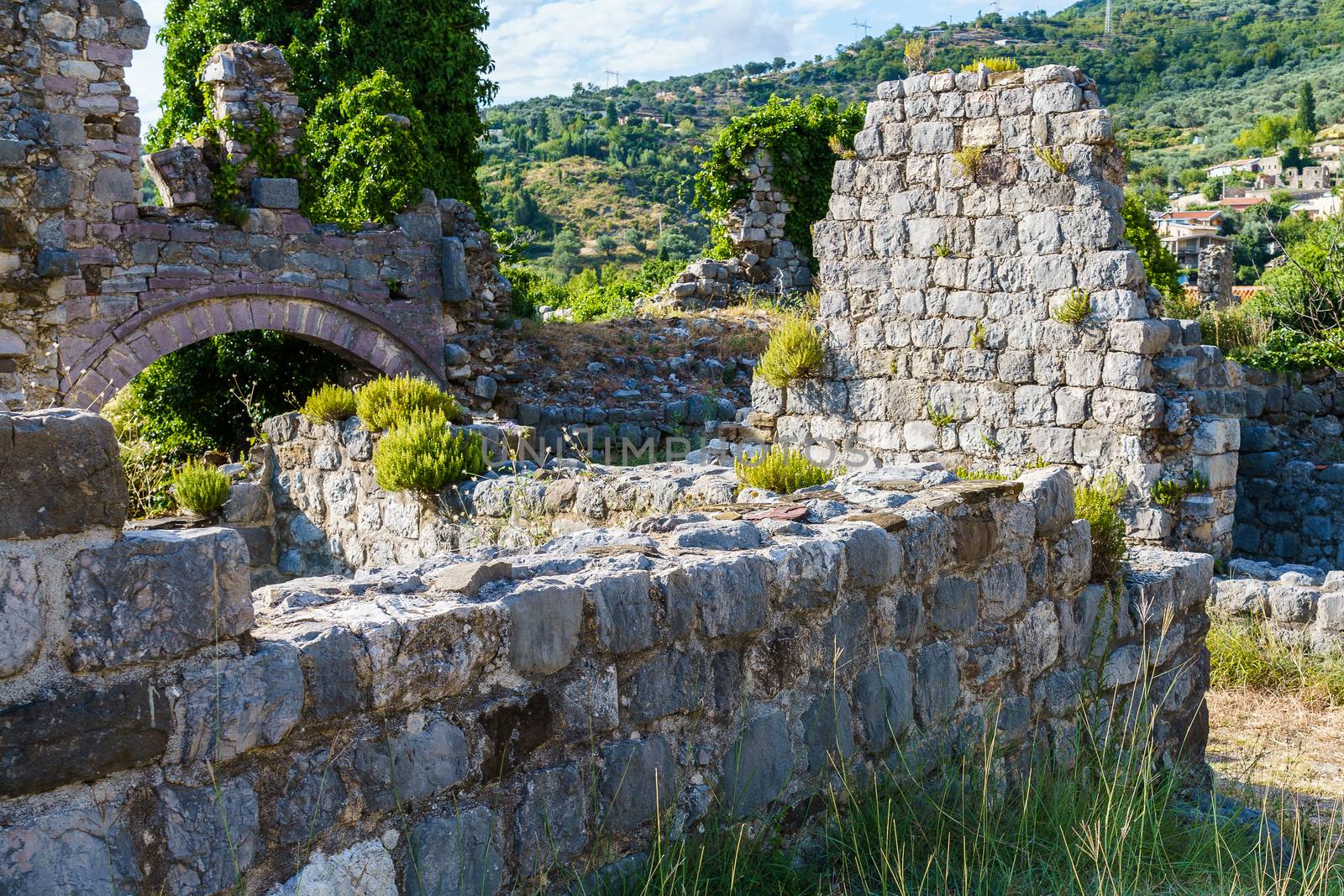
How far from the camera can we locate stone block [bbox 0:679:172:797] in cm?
204

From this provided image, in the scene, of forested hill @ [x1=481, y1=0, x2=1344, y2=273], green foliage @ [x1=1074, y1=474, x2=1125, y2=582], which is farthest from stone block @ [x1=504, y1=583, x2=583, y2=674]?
forested hill @ [x1=481, y1=0, x2=1344, y2=273]

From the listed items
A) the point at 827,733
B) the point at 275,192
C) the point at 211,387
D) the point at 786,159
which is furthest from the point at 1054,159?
the point at 786,159

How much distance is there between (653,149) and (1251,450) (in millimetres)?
40344

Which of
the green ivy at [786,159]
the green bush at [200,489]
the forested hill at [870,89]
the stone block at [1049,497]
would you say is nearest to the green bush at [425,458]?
the green bush at [200,489]

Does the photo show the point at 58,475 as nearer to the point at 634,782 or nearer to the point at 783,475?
Result: the point at 634,782

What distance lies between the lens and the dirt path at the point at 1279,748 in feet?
17.0

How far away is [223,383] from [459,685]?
38.8 feet

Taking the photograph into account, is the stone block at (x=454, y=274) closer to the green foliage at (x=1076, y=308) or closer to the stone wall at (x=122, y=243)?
the stone wall at (x=122, y=243)

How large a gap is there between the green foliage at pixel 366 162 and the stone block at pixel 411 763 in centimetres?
1107

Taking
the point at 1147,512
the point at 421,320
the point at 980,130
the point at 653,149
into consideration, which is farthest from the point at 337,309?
the point at 653,149

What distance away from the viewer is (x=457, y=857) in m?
2.63

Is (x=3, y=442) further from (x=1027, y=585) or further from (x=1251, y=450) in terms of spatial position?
(x=1251, y=450)

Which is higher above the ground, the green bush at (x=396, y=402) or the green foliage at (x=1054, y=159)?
the green foliage at (x=1054, y=159)

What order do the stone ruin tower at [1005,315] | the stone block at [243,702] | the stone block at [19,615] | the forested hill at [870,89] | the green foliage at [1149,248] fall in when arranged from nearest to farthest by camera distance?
Result: the stone block at [19,615] → the stone block at [243,702] → the stone ruin tower at [1005,315] → the green foliage at [1149,248] → the forested hill at [870,89]
